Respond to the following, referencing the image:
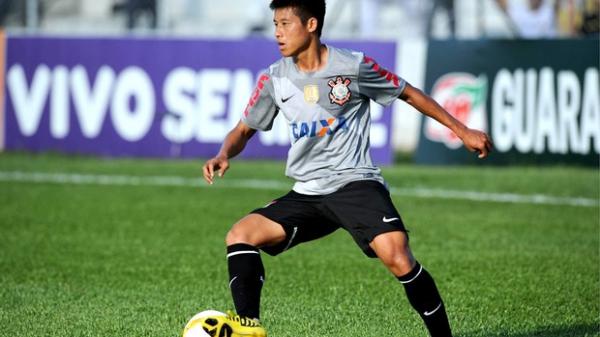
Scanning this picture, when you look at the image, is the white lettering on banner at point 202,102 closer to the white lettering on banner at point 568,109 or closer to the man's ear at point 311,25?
the white lettering on banner at point 568,109

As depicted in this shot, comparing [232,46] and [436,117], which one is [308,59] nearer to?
[436,117]

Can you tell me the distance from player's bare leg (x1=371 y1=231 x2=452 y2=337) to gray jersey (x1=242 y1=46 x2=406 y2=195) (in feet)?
1.43

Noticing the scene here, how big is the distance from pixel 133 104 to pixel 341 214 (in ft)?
36.4

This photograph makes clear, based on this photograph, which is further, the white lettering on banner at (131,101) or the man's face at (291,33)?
the white lettering on banner at (131,101)

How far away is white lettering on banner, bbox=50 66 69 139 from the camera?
1689cm

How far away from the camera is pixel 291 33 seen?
6000 millimetres

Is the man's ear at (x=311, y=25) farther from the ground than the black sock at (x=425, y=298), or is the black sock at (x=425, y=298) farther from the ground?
the man's ear at (x=311, y=25)

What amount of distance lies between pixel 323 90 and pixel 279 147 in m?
10.3

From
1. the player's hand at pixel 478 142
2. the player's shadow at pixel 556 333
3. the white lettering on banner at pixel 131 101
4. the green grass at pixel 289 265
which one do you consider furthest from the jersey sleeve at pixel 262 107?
the white lettering on banner at pixel 131 101

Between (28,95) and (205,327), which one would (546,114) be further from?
(205,327)

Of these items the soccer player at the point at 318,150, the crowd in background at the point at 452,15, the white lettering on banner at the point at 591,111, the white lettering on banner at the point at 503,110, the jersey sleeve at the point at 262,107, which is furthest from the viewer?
the crowd in background at the point at 452,15

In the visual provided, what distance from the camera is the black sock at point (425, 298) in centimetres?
579

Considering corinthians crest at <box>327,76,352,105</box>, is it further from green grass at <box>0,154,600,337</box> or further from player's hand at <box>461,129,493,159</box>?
green grass at <box>0,154,600,337</box>

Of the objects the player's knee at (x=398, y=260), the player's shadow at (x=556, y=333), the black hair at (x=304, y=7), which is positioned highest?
the black hair at (x=304, y=7)
